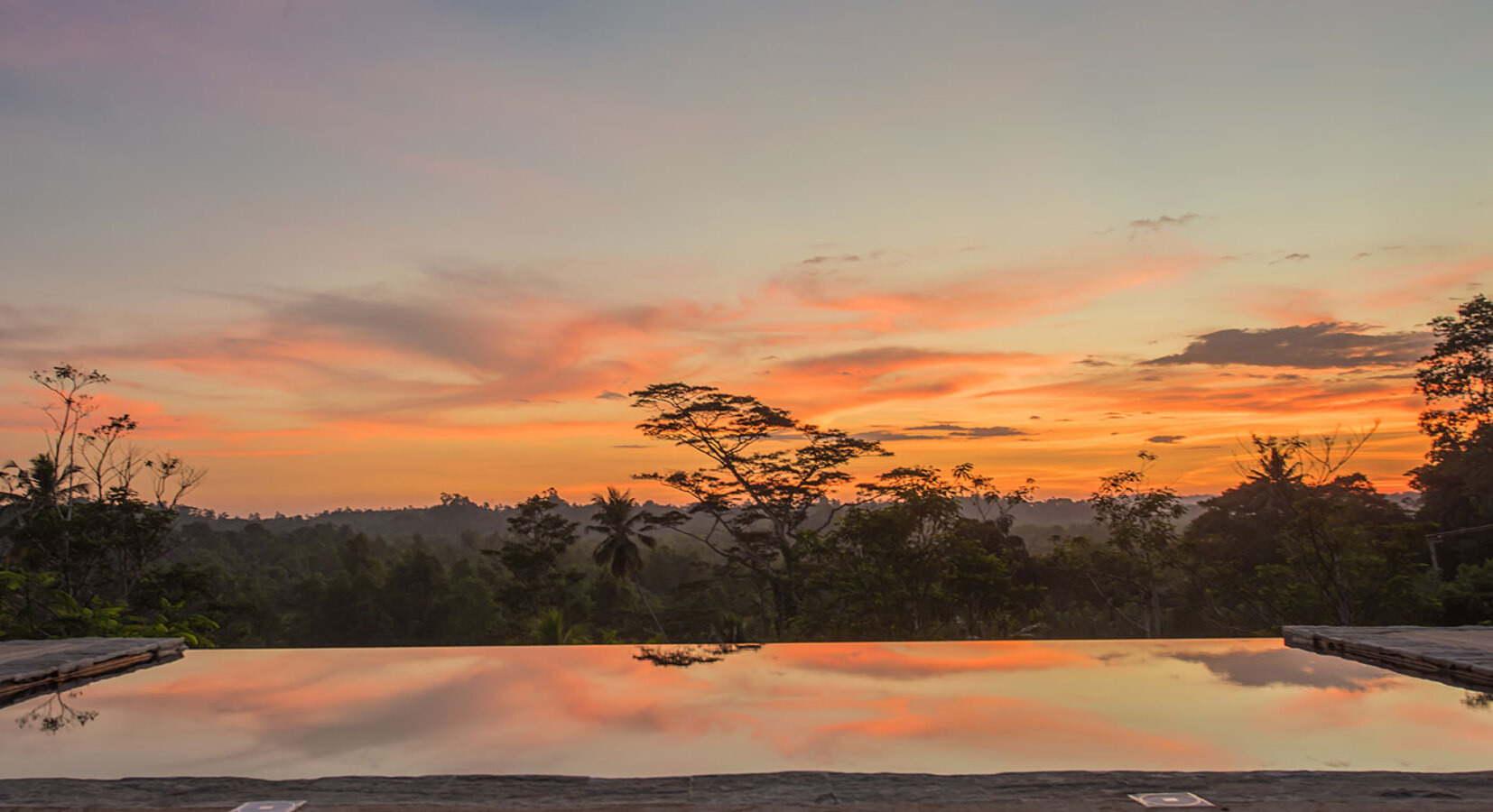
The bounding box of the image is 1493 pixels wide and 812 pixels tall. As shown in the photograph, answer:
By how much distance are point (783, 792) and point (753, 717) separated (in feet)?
4.40

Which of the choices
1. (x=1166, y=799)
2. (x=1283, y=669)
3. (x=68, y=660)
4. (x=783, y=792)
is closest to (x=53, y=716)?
(x=68, y=660)

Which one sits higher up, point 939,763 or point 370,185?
point 370,185

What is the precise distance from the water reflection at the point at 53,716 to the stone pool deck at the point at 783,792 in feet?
4.34

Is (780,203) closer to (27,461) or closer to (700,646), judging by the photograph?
(700,646)

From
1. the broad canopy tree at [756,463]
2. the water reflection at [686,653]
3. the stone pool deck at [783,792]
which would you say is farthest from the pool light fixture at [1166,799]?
the broad canopy tree at [756,463]

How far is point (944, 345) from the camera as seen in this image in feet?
41.6

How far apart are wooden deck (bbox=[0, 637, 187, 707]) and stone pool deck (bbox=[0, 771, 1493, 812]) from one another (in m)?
2.59

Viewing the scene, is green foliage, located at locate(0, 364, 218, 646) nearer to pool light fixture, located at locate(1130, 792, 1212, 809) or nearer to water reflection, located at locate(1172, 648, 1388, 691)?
water reflection, located at locate(1172, 648, 1388, 691)

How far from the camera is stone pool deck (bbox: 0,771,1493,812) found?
9.10 ft

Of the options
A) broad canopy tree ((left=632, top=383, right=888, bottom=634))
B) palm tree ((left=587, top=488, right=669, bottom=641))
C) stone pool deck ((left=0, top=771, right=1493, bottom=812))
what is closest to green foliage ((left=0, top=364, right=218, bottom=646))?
broad canopy tree ((left=632, top=383, right=888, bottom=634))

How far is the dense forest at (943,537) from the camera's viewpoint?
36.3ft

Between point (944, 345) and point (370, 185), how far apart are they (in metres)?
7.90

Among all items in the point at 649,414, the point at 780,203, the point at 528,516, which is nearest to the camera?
the point at 780,203

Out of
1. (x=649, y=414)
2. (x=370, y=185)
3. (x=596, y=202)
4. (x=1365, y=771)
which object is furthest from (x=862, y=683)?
(x=649, y=414)
